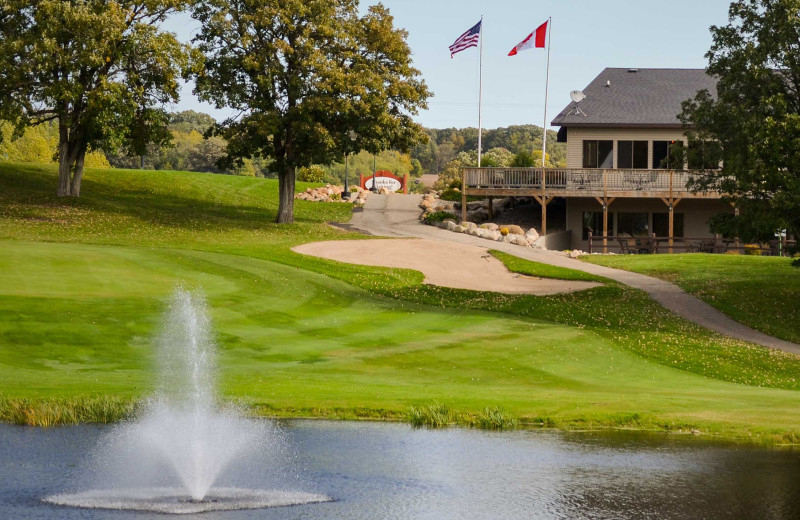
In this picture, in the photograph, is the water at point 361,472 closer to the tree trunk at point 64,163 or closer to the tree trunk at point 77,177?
the tree trunk at point 64,163

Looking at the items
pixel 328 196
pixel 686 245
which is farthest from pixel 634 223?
pixel 328 196

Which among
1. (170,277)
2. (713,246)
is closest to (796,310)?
(713,246)

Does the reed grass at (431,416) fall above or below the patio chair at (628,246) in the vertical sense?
below

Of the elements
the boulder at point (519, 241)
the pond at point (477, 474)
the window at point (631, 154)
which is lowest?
the pond at point (477, 474)

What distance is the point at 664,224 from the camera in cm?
6219

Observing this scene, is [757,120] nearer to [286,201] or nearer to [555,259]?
[555,259]

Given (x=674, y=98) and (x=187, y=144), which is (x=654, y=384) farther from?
(x=187, y=144)

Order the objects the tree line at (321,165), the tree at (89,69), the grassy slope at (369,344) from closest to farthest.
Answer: the grassy slope at (369,344), the tree at (89,69), the tree line at (321,165)

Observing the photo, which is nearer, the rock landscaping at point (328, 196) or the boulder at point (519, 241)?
the boulder at point (519, 241)

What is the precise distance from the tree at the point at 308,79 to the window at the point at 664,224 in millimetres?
16840

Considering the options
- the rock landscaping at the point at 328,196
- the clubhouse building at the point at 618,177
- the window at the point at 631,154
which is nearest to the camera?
the clubhouse building at the point at 618,177

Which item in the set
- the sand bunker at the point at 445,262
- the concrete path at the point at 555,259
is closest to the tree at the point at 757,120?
the concrete path at the point at 555,259

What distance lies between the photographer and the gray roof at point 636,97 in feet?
200

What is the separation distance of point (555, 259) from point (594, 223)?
49.4 feet
